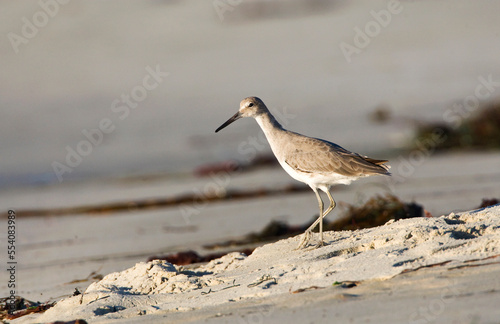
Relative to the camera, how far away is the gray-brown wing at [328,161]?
6.91 m

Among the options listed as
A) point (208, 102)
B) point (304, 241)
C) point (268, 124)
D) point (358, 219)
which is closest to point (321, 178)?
point (304, 241)

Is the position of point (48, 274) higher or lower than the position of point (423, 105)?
lower

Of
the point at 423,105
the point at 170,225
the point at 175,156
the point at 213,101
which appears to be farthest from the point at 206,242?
the point at 423,105

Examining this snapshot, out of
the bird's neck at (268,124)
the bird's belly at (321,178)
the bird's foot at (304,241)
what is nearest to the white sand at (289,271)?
the bird's foot at (304,241)

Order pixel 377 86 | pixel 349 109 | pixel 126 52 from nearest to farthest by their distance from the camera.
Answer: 1. pixel 349 109
2. pixel 377 86
3. pixel 126 52

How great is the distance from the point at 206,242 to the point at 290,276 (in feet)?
11.0

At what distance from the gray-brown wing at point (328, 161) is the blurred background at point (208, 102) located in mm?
2158

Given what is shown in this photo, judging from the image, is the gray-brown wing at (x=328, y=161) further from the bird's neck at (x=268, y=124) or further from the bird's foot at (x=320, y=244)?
the bird's foot at (x=320, y=244)

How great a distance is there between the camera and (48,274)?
7.68 metres

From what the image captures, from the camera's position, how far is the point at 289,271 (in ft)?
18.1

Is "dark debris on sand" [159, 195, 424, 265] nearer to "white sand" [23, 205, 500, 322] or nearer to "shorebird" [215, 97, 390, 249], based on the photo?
"shorebird" [215, 97, 390, 249]

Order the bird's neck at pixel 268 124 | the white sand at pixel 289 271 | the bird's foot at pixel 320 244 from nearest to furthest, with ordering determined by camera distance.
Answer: the white sand at pixel 289 271
the bird's foot at pixel 320 244
the bird's neck at pixel 268 124

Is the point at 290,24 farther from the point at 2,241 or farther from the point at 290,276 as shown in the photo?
the point at 290,276

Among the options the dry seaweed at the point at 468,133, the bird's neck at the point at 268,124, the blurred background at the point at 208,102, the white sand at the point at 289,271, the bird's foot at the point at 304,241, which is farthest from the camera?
the dry seaweed at the point at 468,133
